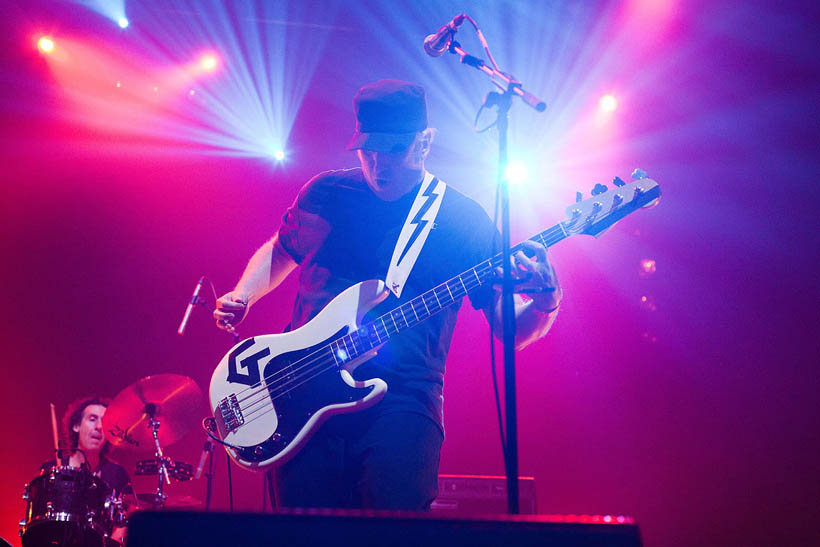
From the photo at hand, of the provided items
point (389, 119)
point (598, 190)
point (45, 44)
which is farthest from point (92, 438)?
point (598, 190)

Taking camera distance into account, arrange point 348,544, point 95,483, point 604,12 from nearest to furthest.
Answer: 1. point 348,544
2. point 95,483
3. point 604,12

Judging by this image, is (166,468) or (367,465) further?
(166,468)

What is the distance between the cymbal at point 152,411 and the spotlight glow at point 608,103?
14.1 feet

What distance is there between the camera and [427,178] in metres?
2.82

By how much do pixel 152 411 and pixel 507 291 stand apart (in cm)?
403

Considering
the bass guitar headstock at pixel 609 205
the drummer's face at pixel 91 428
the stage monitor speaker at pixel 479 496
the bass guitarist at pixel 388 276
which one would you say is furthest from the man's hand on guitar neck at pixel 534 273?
the drummer's face at pixel 91 428

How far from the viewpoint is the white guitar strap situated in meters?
2.56

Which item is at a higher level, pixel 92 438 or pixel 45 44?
pixel 45 44

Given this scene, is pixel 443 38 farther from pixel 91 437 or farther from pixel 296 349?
pixel 91 437

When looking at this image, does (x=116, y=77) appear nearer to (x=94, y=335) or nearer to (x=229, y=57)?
(x=229, y=57)

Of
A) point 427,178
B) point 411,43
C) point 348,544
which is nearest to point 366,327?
point 427,178

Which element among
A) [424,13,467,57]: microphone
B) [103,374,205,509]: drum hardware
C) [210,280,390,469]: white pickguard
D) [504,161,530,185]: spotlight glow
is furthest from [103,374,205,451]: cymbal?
[424,13,467,57]: microphone

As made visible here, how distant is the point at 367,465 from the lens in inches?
85.4

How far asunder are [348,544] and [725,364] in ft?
14.8
